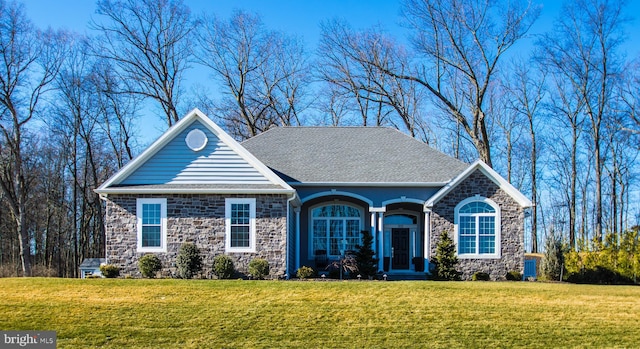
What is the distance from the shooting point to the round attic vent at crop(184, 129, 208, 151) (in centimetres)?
1931

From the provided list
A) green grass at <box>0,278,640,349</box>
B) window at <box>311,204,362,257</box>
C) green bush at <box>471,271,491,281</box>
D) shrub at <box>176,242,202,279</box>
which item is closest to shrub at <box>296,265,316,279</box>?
green grass at <box>0,278,640,349</box>

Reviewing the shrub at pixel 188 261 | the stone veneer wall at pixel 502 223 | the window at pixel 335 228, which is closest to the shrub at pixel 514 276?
the stone veneer wall at pixel 502 223

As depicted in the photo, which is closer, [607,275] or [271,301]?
[271,301]

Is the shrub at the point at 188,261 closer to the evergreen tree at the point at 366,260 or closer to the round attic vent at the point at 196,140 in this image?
the round attic vent at the point at 196,140

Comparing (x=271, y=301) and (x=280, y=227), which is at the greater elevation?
(x=280, y=227)

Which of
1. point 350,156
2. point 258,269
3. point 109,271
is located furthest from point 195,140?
point 350,156

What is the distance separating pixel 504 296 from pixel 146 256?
34.9ft

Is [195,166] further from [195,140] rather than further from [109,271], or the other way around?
Result: [109,271]

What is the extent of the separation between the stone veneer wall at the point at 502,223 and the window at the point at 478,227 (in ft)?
0.59

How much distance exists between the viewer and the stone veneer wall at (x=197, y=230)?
19078 mm

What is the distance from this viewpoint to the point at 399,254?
2280 centimetres

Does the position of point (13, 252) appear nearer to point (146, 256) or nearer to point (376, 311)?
point (146, 256)

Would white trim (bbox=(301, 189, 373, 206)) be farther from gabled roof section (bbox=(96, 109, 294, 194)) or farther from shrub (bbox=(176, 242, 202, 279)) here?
shrub (bbox=(176, 242, 202, 279))

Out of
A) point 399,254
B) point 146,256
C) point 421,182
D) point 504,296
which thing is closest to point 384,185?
point 421,182
